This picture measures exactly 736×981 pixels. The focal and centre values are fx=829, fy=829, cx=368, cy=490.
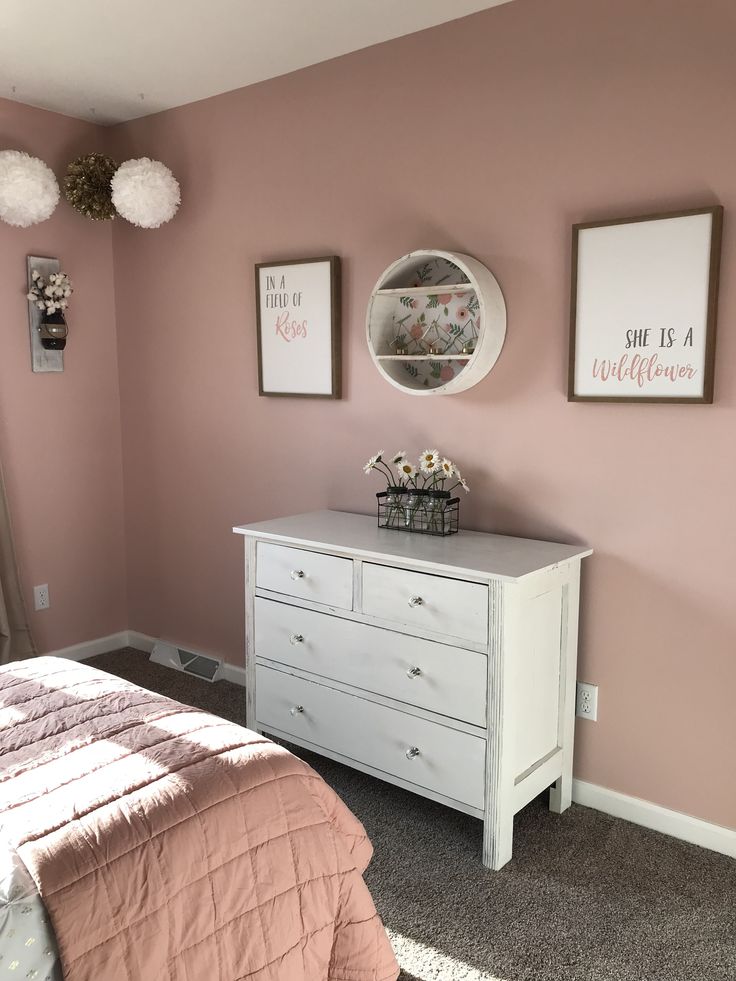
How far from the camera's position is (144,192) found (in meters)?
3.38

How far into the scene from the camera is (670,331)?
2365 millimetres

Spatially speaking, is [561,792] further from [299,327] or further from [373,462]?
[299,327]

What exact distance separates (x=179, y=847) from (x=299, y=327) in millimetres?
2177

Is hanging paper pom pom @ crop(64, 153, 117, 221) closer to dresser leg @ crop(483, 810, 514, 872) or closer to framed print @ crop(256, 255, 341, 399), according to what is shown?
framed print @ crop(256, 255, 341, 399)

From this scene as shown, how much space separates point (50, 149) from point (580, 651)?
3.09m

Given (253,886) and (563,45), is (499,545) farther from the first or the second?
(563,45)

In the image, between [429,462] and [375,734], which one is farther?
[429,462]

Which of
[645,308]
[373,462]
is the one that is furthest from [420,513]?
[645,308]

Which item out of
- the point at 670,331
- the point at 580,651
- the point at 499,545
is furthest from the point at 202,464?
the point at 670,331

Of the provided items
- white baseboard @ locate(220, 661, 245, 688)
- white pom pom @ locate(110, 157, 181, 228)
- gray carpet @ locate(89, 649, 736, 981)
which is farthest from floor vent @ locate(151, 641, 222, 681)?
white pom pom @ locate(110, 157, 181, 228)

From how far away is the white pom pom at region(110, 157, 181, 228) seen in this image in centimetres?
338

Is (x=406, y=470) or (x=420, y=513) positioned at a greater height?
(x=406, y=470)

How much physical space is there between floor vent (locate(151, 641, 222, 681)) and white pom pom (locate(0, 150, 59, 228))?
1996mm

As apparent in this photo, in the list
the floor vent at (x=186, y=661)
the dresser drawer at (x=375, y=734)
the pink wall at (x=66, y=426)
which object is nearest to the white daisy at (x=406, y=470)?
the dresser drawer at (x=375, y=734)
